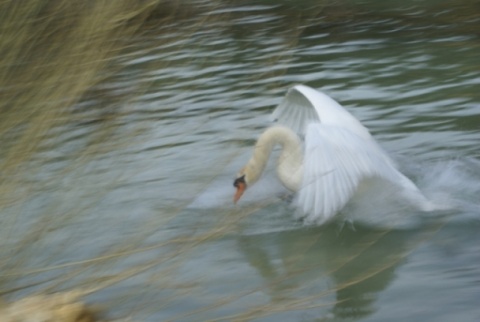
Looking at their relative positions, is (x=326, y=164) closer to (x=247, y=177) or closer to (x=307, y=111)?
(x=247, y=177)

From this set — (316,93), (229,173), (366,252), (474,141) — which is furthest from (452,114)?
(366,252)

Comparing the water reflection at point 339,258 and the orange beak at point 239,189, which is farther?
the orange beak at point 239,189

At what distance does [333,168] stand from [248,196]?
950mm

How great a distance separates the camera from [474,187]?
596 cm

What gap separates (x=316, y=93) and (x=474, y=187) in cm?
106

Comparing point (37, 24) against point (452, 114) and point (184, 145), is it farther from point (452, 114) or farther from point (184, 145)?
point (452, 114)

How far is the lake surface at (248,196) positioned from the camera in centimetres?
341

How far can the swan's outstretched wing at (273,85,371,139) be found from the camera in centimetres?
606

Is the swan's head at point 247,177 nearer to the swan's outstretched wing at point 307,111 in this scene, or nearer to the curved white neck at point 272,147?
the curved white neck at point 272,147

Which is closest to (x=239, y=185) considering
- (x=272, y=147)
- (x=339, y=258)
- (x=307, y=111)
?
(x=272, y=147)

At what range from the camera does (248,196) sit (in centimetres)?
596

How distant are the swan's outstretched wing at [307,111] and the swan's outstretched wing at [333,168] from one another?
1.72ft

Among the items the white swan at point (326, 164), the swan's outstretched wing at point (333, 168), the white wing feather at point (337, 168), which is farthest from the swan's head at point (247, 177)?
the swan's outstretched wing at point (333, 168)

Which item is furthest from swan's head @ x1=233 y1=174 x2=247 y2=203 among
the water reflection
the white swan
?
the water reflection
